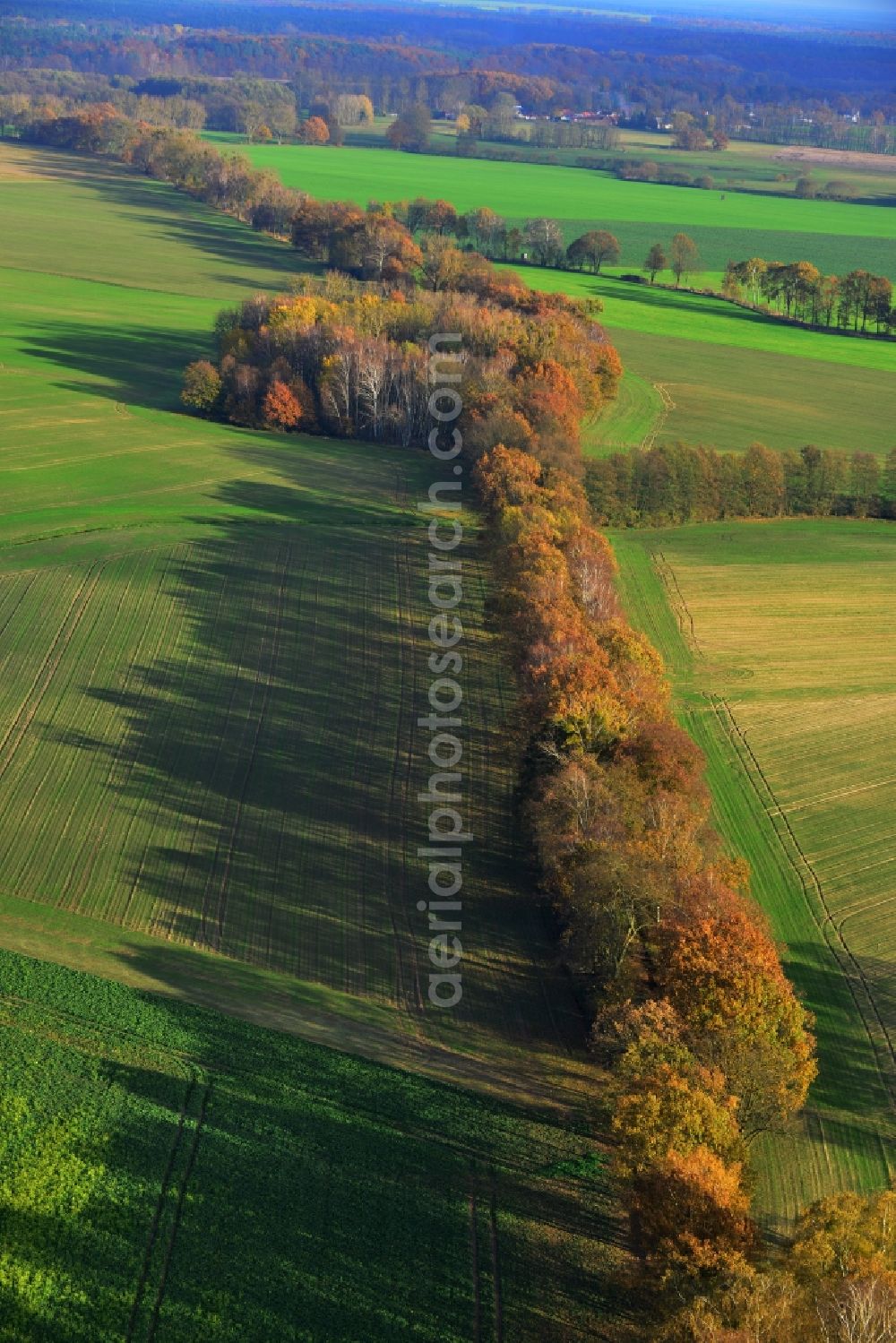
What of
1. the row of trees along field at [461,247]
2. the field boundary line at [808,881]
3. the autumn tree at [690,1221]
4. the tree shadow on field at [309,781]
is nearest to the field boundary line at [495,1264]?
the autumn tree at [690,1221]

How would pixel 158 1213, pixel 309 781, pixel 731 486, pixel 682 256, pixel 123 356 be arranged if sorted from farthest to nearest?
1. pixel 682 256
2. pixel 123 356
3. pixel 731 486
4. pixel 309 781
5. pixel 158 1213

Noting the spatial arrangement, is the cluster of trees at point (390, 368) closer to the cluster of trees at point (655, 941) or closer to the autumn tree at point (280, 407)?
the autumn tree at point (280, 407)

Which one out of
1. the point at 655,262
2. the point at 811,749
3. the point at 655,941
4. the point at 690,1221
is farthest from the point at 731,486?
the point at 655,262

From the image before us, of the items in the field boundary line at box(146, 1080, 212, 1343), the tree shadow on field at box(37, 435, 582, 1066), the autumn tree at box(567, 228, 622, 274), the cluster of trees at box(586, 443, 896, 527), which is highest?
the autumn tree at box(567, 228, 622, 274)

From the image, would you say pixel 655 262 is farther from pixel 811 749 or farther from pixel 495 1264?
pixel 495 1264

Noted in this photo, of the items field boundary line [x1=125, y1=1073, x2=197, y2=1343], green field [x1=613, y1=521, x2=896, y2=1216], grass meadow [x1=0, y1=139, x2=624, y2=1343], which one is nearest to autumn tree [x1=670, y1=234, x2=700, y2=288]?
green field [x1=613, y1=521, x2=896, y2=1216]

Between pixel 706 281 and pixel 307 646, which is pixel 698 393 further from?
pixel 307 646

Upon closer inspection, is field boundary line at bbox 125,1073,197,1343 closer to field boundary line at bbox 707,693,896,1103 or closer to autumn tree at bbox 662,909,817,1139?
autumn tree at bbox 662,909,817,1139
